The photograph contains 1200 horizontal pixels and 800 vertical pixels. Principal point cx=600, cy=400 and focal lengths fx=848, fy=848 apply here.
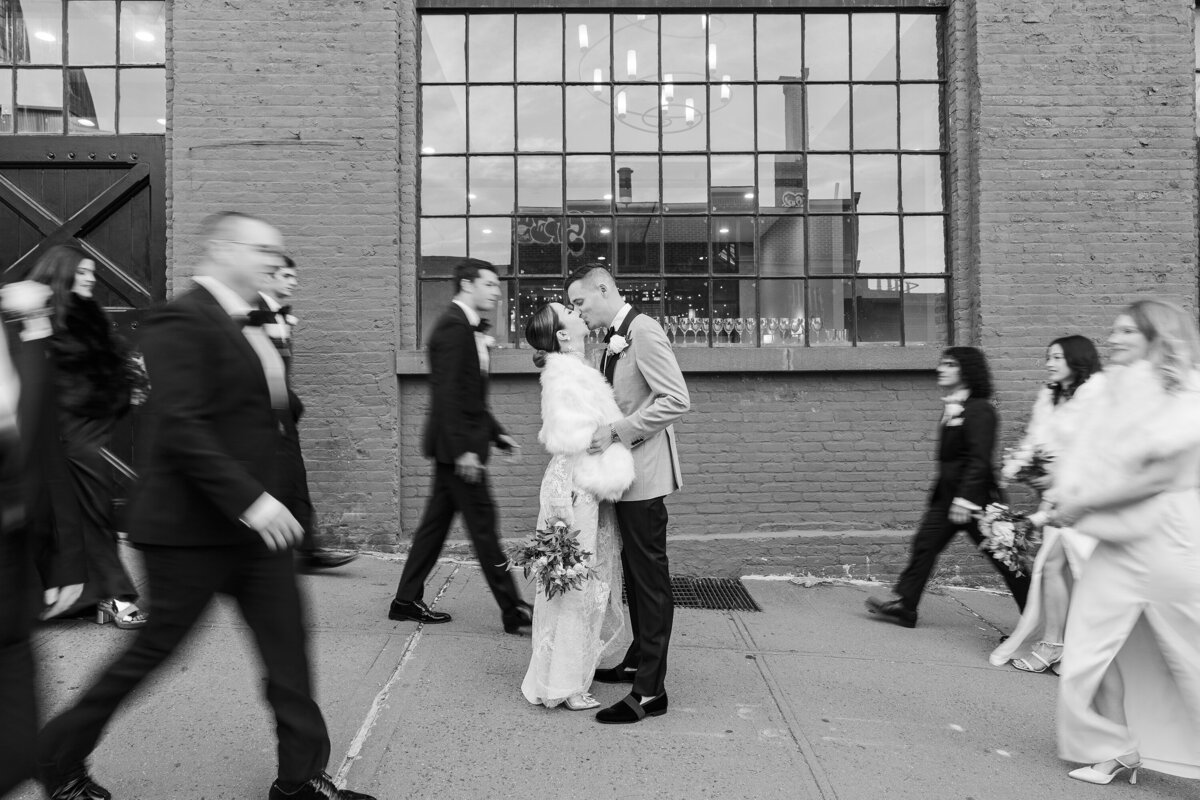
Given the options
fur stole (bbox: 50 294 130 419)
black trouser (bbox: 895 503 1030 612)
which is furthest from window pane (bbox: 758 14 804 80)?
fur stole (bbox: 50 294 130 419)

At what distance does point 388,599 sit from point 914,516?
4.08 metres

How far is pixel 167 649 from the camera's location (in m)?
2.73

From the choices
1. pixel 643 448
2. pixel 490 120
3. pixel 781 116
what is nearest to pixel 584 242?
pixel 490 120

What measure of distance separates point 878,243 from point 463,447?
417cm

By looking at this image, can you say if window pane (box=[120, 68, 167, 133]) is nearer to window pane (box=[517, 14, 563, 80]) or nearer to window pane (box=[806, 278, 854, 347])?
window pane (box=[517, 14, 563, 80])

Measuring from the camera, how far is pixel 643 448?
3867mm

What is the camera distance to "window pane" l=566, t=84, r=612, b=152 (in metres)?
6.98

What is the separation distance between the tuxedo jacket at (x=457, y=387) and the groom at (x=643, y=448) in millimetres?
926

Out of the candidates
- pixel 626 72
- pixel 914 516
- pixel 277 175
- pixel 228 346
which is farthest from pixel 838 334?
pixel 228 346

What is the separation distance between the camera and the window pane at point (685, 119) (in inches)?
275

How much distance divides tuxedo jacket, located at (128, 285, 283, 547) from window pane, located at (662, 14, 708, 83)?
17.1ft

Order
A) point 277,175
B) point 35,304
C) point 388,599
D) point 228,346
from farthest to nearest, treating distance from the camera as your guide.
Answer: point 277,175
point 388,599
point 35,304
point 228,346

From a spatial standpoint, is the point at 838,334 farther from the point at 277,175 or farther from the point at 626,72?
the point at 277,175

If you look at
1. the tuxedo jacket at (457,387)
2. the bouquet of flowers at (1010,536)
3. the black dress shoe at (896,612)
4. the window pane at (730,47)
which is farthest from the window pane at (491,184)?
the bouquet of flowers at (1010,536)
